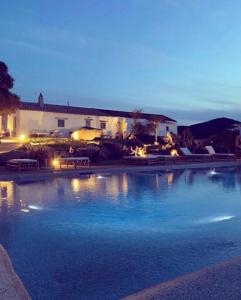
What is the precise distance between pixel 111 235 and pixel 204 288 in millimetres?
2880

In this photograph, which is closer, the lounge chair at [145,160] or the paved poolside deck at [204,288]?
the paved poolside deck at [204,288]

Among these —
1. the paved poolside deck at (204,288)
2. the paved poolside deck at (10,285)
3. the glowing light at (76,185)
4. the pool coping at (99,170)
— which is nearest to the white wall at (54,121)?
the pool coping at (99,170)

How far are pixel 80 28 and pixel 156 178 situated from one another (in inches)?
382

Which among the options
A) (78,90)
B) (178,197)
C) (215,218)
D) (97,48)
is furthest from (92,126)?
(215,218)

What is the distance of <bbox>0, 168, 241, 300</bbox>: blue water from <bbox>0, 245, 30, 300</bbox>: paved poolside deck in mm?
156

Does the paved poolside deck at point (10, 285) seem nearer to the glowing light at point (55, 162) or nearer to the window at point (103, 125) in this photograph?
the glowing light at point (55, 162)

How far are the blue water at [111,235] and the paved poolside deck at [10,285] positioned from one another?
0.51 feet

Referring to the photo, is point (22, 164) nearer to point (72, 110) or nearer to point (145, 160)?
point (145, 160)

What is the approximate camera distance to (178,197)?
10.2 m

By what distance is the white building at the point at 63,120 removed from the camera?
98.1 feet

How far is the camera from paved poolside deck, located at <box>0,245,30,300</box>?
3436 mm

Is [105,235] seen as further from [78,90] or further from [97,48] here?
[78,90]

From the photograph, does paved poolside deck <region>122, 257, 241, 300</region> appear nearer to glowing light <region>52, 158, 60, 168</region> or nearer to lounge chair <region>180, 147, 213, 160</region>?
glowing light <region>52, 158, 60, 168</region>

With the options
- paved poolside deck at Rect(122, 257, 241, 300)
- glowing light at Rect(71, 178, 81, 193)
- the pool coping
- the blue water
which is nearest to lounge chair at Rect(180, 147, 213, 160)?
the pool coping
